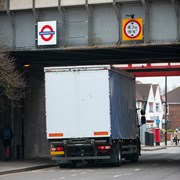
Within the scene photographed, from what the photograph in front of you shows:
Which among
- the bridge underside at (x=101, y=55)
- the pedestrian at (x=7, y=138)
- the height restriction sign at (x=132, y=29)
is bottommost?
the pedestrian at (x=7, y=138)

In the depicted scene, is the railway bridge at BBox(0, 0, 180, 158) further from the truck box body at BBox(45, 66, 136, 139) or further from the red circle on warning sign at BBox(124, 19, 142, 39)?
the truck box body at BBox(45, 66, 136, 139)

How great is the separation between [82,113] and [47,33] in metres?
5.17

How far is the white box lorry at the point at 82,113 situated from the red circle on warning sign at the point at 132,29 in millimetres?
2726

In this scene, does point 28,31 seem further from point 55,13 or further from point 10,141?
point 10,141

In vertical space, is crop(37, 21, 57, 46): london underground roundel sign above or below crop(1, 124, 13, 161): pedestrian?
above

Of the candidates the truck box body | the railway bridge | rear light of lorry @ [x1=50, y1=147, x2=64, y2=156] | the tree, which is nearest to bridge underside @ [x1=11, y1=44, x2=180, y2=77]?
the railway bridge

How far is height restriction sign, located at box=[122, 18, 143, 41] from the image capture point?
2756cm

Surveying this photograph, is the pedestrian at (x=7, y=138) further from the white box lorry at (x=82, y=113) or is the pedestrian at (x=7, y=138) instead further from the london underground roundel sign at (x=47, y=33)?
the white box lorry at (x=82, y=113)

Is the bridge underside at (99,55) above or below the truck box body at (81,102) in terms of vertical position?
above

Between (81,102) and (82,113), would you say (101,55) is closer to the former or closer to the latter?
(81,102)

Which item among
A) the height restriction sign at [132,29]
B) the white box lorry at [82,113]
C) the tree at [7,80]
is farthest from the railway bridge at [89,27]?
the white box lorry at [82,113]

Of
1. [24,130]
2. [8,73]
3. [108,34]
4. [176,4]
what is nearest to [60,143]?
[8,73]

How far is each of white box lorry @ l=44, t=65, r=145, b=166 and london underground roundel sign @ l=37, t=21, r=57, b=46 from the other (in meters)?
3.26

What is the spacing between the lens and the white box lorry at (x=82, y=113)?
25.0 meters
